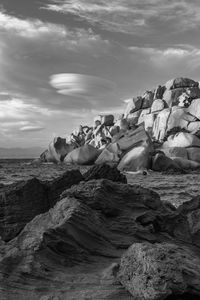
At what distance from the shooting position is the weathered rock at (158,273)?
15.7 feet

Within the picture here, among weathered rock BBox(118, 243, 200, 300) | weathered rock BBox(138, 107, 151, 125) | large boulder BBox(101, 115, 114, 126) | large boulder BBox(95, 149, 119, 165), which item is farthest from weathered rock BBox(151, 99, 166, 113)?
weathered rock BBox(118, 243, 200, 300)

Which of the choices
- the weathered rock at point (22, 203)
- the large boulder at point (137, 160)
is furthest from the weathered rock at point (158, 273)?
the large boulder at point (137, 160)

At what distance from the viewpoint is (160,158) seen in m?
37.9

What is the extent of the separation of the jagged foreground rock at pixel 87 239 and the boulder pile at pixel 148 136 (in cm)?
2936

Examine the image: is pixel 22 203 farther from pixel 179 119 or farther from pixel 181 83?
pixel 181 83

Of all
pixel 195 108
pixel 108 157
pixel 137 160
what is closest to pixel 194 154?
pixel 137 160

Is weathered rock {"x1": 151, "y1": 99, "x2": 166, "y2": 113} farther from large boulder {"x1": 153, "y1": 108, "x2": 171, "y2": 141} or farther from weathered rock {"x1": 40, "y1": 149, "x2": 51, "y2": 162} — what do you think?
weathered rock {"x1": 40, "y1": 149, "x2": 51, "y2": 162}

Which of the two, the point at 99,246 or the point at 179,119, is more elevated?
the point at 179,119

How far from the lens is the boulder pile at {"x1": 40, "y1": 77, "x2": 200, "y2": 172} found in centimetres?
4038

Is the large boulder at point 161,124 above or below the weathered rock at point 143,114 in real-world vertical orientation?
below

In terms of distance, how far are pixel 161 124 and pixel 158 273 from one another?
58.1 m

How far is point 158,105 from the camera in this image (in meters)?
68.1

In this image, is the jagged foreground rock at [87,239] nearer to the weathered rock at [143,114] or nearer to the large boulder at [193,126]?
the large boulder at [193,126]

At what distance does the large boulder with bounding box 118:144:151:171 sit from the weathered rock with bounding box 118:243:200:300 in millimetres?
32209
